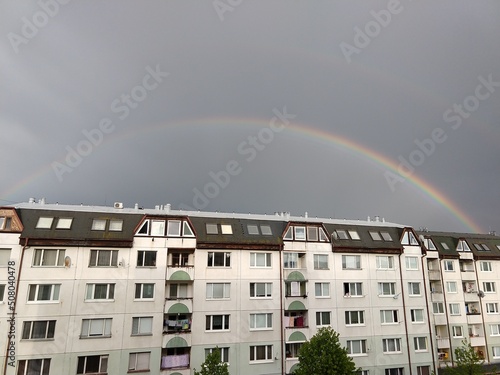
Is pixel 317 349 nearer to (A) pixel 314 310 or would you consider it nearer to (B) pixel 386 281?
(A) pixel 314 310

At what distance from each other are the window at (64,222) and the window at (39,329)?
8793 mm

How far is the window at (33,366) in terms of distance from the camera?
29.5 m

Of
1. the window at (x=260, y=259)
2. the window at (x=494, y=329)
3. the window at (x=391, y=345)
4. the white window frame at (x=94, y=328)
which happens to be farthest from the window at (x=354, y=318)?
the white window frame at (x=94, y=328)

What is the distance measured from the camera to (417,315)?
42.2 m

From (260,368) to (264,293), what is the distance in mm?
7382

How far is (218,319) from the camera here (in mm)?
35688

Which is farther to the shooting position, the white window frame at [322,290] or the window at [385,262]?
the window at [385,262]

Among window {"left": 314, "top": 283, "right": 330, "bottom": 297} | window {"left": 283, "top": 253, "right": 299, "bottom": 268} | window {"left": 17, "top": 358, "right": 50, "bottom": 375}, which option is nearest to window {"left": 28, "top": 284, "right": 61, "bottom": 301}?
window {"left": 17, "top": 358, "right": 50, "bottom": 375}

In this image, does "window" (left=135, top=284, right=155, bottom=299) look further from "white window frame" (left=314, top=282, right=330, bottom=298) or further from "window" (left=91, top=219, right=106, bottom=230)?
"white window frame" (left=314, top=282, right=330, bottom=298)

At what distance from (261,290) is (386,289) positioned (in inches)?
626

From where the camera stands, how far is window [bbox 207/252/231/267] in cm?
3719

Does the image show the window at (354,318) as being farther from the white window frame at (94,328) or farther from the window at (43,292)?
the window at (43,292)

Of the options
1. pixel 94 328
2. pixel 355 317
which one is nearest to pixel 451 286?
pixel 355 317

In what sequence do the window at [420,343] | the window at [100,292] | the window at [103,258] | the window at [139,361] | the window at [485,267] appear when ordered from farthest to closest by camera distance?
the window at [485,267], the window at [420,343], the window at [103,258], the window at [100,292], the window at [139,361]
